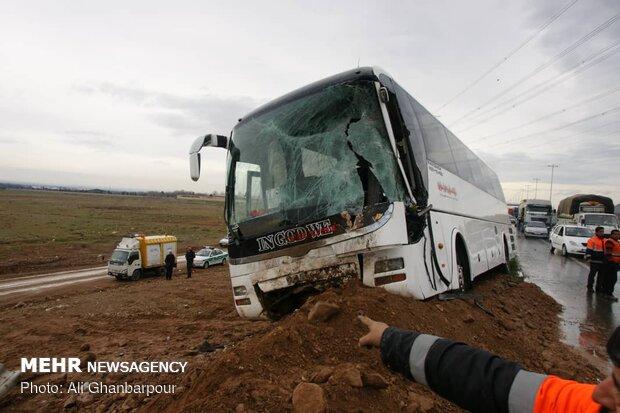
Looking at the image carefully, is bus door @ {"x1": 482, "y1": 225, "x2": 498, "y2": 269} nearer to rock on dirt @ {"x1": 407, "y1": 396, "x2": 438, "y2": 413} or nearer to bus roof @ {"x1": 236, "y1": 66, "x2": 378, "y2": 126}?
bus roof @ {"x1": 236, "y1": 66, "x2": 378, "y2": 126}

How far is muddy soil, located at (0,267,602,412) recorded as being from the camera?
2998 millimetres

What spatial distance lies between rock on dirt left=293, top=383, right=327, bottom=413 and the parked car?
85.8 ft

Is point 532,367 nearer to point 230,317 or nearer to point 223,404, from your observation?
point 223,404

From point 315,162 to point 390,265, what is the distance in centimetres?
168

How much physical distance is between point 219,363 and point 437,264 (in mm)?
3374

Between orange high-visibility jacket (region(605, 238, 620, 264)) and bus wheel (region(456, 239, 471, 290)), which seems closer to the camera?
bus wheel (region(456, 239, 471, 290))

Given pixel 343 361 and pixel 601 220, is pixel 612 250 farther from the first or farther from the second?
pixel 601 220

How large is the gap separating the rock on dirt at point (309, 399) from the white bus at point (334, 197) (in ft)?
6.44

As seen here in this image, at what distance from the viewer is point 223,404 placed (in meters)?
2.81

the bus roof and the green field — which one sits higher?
the bus roof

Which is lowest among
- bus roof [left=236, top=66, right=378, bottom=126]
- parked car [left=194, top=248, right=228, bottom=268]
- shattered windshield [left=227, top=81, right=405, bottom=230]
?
parked car [left=194, top=248, right=228, bottom=268]

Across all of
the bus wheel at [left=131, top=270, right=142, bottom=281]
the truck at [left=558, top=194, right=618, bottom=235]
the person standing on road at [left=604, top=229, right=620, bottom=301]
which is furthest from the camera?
the truck at [left=558, top=194, right=618, bottom=235]

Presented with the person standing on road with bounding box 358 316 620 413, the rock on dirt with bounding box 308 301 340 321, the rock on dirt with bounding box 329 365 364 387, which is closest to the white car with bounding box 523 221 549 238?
the rock on dirt with bounding box 308 301 340 321

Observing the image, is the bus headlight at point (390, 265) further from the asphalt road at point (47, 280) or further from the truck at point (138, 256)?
the truck at point (138, 256)
